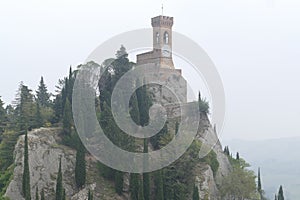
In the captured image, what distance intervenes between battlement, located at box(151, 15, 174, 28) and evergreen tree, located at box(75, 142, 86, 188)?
21.3 metres

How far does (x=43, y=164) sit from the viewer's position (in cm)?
3425

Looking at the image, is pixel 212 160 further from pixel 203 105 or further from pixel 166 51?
pixel 166 51

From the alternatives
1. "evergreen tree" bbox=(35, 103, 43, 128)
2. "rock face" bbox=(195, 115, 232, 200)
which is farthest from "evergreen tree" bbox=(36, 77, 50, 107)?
"rock face" bbox=(195, 115, 232, 200)

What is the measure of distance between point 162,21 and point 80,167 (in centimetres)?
2236

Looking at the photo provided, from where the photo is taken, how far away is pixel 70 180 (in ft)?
111

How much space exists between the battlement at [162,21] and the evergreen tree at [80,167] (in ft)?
69.9

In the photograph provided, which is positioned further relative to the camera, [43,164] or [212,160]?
[212,160]

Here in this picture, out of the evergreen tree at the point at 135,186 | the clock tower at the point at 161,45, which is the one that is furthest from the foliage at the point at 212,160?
the clock tower at the point at 161,45

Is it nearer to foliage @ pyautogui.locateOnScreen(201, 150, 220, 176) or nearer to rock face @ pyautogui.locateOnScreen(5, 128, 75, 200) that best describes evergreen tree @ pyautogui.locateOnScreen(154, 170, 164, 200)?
rock face @ pyautogui.locateOnScreen(5, 128, 75, 200)

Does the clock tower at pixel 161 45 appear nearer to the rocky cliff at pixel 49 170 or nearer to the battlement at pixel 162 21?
the battlement at pixel 162 21

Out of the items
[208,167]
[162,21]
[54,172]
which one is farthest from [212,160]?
[162,21]

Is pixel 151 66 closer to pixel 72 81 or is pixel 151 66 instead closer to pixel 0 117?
pixel 72 81

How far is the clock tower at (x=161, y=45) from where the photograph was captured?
49.6 m

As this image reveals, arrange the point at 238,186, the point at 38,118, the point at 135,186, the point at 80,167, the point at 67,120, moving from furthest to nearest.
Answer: the point at 38,118
the point at 67,120
the point at 238,186
the point at 80,167
the point at 135,186
